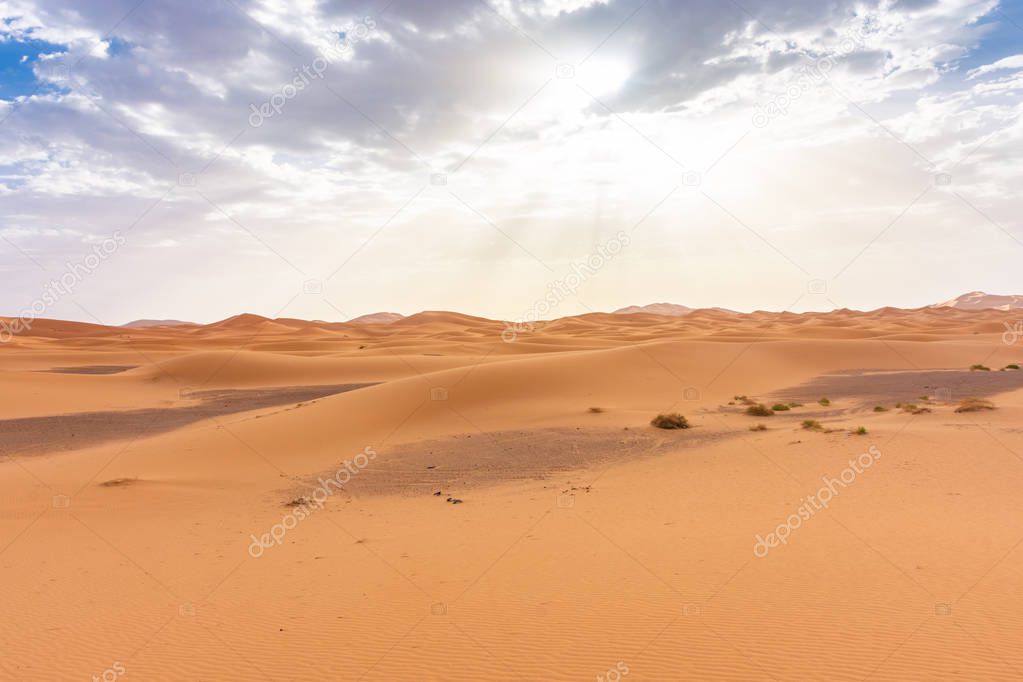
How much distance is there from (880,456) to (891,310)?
407 ft

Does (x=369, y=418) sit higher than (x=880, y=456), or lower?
higher

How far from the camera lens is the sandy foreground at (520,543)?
5.81m

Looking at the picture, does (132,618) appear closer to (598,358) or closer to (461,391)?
(461,391)

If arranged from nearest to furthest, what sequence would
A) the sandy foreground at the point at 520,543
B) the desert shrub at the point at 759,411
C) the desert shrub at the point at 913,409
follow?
the sandy foreground at the point at 520,543 → the desert shrub at the point at 913,409 → the desert shrub at the point at 759,411

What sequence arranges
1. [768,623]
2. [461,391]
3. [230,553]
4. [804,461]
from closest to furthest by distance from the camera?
[768,623] → [230,553] → [804,461] → [461,391]

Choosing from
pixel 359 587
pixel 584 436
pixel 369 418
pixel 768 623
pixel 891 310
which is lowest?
pixel 768 623

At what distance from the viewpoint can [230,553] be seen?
9141mm

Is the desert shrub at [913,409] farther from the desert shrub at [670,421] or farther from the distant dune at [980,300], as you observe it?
the distant dune at [980,300]

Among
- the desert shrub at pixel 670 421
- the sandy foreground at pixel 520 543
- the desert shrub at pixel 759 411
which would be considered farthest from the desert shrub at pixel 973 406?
the desert shrub at pixel 670 421

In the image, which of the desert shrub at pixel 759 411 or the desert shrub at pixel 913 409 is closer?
the desert shrub at pixel 913 409

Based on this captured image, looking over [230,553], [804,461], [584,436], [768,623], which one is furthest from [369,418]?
[768,623]

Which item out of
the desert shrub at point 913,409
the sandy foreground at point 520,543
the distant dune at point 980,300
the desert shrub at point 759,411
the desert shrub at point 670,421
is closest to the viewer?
the sandy foreground at point 520,543

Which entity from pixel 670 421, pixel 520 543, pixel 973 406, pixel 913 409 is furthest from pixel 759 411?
pixel 520 543

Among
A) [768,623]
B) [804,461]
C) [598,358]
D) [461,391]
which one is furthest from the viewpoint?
[598,358]
